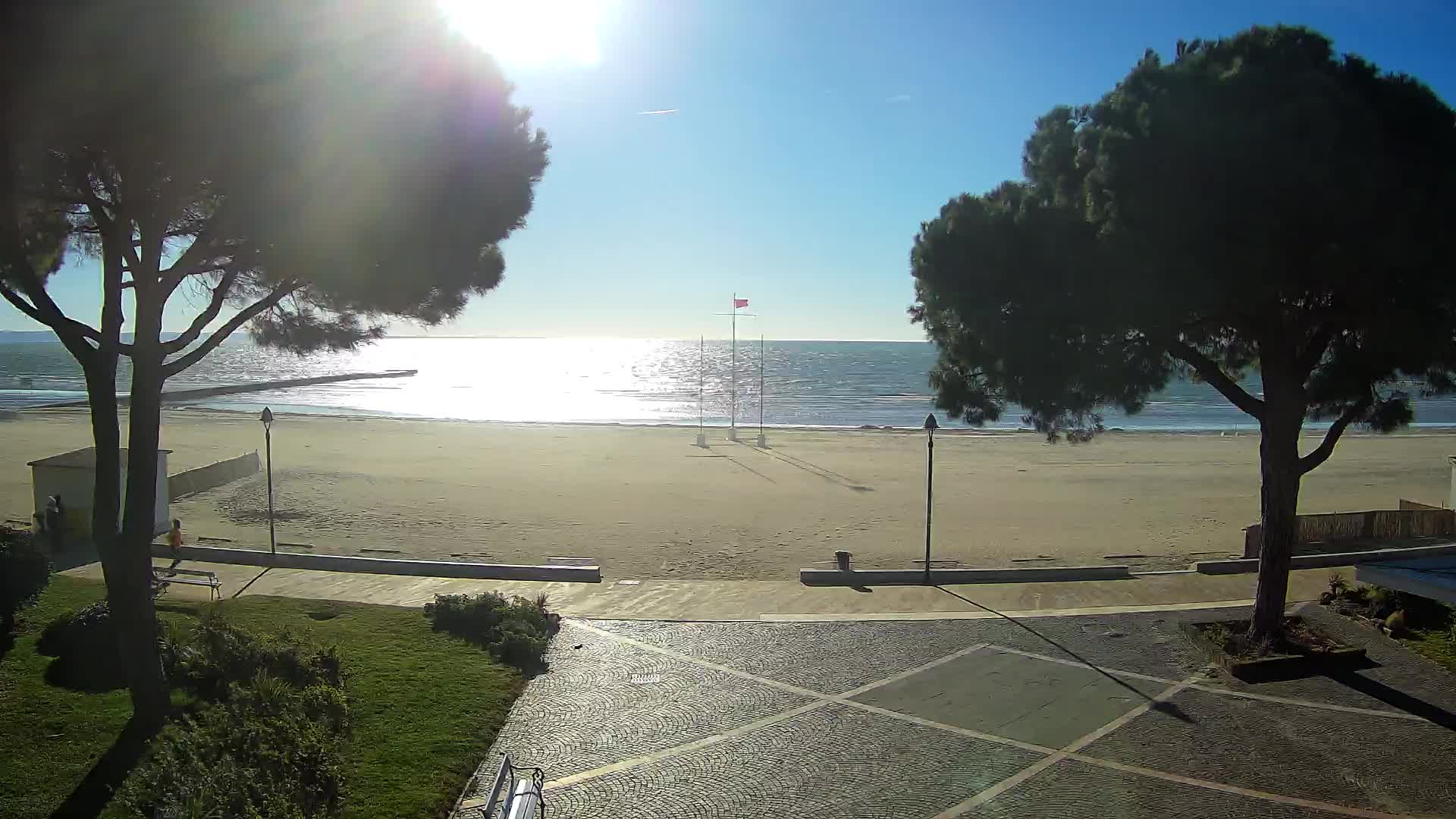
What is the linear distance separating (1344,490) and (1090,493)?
28.3ft

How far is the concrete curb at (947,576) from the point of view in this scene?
603 inches

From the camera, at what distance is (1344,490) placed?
29031 millimetres

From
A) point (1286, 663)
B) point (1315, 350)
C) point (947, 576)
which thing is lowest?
point (947, 576)

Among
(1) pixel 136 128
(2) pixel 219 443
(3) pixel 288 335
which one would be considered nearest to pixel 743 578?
(3) pixel 288 335

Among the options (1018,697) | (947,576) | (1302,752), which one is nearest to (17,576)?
(1018,697)

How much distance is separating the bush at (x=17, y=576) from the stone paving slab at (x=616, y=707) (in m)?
5.71

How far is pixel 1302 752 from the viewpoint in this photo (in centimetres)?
854

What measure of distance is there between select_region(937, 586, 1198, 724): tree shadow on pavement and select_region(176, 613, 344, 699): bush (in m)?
8.66

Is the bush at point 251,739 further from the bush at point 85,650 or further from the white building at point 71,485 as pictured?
the white building at point 71,485

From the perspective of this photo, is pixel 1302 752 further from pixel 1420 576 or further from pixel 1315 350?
pixel 1315 350

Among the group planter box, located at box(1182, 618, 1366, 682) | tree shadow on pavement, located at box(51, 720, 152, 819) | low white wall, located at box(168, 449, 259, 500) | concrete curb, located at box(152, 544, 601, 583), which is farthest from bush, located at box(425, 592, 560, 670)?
low white wall, located at box(168, 449, 259, 500)

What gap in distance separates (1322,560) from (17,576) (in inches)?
786

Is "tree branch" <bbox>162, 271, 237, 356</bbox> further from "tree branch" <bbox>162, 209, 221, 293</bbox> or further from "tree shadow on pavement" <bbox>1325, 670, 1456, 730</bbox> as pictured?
"tree shadow on pavement" <bbox>1325, 670, 1456, 730</bbox>

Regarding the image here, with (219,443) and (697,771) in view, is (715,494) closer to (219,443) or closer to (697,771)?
(697,771)
